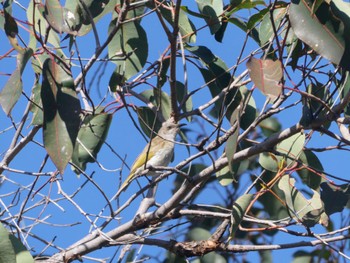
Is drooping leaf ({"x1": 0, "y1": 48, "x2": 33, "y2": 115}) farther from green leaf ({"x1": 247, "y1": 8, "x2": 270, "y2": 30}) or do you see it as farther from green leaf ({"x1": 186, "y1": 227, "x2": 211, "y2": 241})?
green leaf ({"x1": 186, "y1": 227, "x2": 211, "y2": 241})

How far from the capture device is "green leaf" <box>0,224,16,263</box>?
247 cm

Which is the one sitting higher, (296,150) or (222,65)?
(222,65)

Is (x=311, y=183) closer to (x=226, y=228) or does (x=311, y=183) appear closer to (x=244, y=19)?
(x=226, y=228)

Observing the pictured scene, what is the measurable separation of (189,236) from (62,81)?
1.29 metres

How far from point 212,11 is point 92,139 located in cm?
78

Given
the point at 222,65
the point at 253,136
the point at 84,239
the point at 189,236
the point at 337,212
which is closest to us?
the point at 337,212

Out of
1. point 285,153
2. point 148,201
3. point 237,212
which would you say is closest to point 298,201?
point 285,153

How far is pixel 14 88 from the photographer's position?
2439 mm

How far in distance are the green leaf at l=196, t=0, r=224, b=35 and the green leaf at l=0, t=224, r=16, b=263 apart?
4.14ft

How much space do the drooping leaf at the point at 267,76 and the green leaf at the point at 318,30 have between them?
14 cm

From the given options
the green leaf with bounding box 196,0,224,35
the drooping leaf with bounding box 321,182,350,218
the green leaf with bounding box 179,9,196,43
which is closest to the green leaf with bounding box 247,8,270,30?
the green leaf with bounding box 196,0,224,35

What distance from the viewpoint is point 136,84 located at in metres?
3.36

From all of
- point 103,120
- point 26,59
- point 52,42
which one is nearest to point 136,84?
point 103,120

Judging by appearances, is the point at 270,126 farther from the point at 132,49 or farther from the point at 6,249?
the point at 6,249
